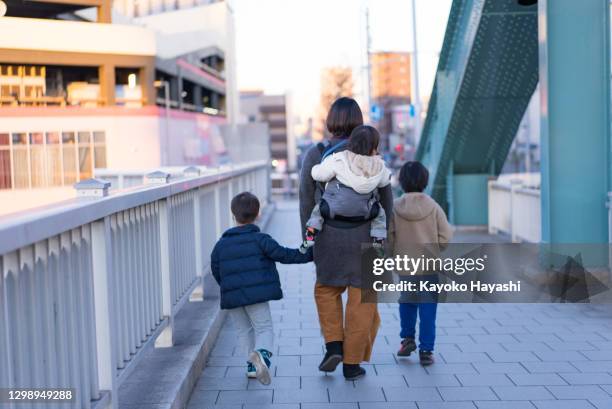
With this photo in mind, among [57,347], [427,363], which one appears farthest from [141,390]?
[427,363]

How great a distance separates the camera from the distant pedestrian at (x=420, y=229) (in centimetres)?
580

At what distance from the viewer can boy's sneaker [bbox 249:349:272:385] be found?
5.09m

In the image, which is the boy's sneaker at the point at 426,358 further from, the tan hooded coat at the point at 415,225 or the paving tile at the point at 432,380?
the tan hooded coat at the point at 415,225

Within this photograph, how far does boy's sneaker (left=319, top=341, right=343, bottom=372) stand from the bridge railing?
103cm

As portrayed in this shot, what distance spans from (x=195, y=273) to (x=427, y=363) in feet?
7.47

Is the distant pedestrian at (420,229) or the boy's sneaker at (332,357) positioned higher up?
the distant pedestrian at (420,229)

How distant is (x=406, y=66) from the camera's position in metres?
122

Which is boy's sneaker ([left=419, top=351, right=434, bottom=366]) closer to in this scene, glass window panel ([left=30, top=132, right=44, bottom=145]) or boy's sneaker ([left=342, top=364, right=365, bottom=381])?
boy's sneaker ([left=342, top=364, right=365, bottom=381])

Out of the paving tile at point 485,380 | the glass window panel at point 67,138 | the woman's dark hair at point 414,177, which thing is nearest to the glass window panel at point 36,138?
the glass window panel at point 67,138

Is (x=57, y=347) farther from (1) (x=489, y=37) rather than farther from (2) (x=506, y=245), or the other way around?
(2) (x=506, y=245)

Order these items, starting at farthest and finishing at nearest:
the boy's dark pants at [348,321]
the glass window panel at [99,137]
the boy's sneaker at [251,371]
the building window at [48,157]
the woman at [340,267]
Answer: the glass window panel at [99,137]
the building window at [48,157]
the boy's sneaker at [251,371]
the boy's dark pants at [348,321]
the woman at [340,267]

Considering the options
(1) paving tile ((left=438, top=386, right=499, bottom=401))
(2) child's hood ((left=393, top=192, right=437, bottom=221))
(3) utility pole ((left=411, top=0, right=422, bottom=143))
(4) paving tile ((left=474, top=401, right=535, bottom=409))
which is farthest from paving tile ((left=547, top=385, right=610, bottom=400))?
(3) utility pole ((left=411, top=0, right=422, bottom=143))

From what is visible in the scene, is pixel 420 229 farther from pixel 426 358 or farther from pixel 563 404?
pixel 563 404

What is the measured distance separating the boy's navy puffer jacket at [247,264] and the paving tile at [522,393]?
1347mm
